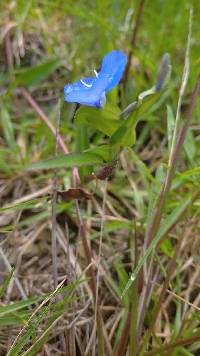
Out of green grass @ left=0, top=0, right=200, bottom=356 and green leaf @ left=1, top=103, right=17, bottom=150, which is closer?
green grass @ left=0, top=0, right=200, bottom=356

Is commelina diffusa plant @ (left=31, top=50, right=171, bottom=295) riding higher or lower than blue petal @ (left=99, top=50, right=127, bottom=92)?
lower

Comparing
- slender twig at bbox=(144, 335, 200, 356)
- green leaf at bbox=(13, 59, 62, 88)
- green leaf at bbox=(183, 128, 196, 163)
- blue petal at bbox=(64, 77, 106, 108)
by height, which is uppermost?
green leaf at bbox=(13, 59, 62, 88)

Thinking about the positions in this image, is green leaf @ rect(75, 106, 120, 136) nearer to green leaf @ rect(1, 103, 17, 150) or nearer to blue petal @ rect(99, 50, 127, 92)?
blue petal @ rect(99, 50, 127, 92)

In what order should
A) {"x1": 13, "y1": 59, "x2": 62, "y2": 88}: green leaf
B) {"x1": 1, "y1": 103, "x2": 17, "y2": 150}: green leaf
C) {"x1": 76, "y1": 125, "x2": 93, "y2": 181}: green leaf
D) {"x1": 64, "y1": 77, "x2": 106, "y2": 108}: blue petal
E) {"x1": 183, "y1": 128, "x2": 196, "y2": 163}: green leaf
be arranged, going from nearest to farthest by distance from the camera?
{"x1": 64, "y1": 77, "x2": 106, "y2": 108}: blue petal, {"x1": 76, "y1": 125, "x2": 93, "y2": 181}: green leaf, {"x1": 183, "y1": 128, "x2": 196, "y2": 163}: green leaf, {"x1": 1, "y1": 103, "x2": 17, "y2": 150}: green leaf, {"x1": 13, "y1": 59, "x2": 62, "y2": 88}: green leaf

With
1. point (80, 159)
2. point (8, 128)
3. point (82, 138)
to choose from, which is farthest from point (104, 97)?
point (8, 128)

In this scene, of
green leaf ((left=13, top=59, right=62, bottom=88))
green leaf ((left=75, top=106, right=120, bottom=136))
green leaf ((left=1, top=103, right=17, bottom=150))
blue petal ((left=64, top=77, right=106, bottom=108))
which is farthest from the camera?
green leaf ((left=13, top=59, right=62, bottom=88))

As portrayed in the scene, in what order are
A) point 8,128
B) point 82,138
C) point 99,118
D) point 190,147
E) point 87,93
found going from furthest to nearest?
1. point 8,128
2. point 190,147
3. point 82,138
4. point 99,118
5. point 87,93

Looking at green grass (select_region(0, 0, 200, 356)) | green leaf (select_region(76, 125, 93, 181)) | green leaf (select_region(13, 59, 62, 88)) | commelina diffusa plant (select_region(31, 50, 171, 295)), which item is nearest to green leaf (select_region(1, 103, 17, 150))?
green grass (select_region(0, 0, 200, 356))

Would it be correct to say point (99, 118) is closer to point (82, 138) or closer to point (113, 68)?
point (113, 68)
